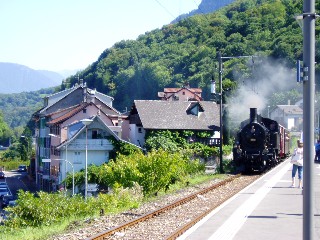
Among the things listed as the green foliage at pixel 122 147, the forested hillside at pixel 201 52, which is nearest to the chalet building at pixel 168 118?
the green foliage at pixel 122 147

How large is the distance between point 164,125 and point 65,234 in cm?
4302

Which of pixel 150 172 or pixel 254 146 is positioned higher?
pixel 254 146

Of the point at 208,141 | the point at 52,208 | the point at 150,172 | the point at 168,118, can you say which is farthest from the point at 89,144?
the point at 52,208

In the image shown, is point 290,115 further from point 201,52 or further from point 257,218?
point 257,218

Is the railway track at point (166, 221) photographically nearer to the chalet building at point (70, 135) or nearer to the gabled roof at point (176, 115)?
the chalet building at point (70, 135)

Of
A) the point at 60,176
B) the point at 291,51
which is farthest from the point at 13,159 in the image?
the point at 60,176

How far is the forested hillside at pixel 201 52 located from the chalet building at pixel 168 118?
112 ft

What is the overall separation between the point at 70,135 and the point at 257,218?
43.6 meters

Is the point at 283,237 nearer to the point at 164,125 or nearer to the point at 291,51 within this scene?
the point at 164,125

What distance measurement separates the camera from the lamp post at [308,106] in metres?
7.48

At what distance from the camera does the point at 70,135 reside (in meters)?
57.3

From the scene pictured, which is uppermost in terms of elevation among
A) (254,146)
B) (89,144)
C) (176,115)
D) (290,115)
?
(290,115)

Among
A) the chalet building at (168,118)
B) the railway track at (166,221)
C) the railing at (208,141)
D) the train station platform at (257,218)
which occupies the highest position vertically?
the chalet building at (168,118)

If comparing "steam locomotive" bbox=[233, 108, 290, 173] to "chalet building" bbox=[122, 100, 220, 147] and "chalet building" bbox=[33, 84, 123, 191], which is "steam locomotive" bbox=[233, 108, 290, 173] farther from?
"chalet building" bbox=[122, 100, 220, 147]
